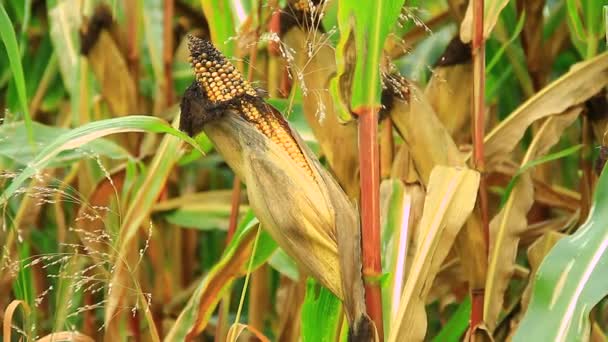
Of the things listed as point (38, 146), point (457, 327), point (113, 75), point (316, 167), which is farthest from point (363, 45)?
point (113, 75)

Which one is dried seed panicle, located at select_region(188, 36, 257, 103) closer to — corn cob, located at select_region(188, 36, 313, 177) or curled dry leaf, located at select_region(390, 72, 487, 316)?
corn cob, located at select_region(188, 36, 313, 177)

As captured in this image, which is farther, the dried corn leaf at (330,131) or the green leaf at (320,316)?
the dried corn leaf at (330,131)

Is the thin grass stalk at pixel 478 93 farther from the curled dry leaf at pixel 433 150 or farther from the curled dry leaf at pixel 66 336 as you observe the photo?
the curled dry leaf at pixel 66 336

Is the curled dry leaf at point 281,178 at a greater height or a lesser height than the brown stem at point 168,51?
lesser

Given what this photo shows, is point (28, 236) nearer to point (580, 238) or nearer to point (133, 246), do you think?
point (133, 246)

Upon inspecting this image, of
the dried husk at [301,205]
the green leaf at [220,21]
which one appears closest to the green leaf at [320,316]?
the dried husk at [301,205]

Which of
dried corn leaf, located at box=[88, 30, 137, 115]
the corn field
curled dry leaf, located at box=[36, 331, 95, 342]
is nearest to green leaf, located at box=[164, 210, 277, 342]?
the corn field

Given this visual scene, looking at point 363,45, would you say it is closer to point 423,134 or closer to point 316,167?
point 316,167
